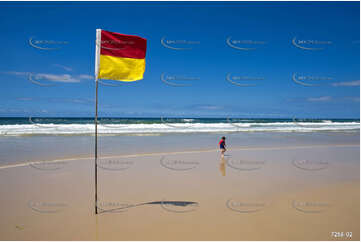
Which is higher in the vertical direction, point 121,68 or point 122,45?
point 122,45

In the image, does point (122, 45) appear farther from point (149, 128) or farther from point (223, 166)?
point (149, 128)

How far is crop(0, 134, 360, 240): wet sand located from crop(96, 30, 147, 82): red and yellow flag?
3.15 m

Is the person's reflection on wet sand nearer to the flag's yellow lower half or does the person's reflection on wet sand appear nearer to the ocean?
the flag's yellow lower half

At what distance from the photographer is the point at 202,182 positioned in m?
7.17

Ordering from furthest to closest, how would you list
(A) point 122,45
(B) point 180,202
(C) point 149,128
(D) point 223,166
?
(C) point 149,128
(D) point 223,166
(B) point 180,202
(A) point 122,45

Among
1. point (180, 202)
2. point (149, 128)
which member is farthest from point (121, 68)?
point (149, 128)

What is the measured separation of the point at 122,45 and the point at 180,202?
4.04 meters

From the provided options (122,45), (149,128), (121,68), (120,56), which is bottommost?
(149,128)

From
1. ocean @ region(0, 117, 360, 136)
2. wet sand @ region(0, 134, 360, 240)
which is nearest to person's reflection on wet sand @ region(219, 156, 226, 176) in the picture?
wet sand @ region(0, 134, 360, 240)

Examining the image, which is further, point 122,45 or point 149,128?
point 149,128

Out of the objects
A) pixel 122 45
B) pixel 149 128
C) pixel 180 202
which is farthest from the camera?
pixel 149 128

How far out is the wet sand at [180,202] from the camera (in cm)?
436

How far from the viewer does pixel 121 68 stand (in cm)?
509

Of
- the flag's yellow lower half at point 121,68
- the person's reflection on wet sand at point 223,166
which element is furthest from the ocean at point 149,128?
the flag's yellow lower half at point 121,68
